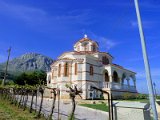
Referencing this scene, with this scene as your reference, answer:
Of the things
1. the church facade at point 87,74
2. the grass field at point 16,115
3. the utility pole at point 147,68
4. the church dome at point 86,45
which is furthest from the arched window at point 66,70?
the utility pole at point 147,68

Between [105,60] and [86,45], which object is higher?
[86,45]

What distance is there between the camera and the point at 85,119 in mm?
12172

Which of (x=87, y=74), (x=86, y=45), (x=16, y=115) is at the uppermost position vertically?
(x=86, y=45)

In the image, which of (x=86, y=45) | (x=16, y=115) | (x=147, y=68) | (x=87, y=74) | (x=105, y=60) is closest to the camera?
(x=147, y=68)

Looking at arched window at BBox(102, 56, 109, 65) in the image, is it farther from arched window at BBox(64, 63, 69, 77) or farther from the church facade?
arched window at BBox(64, 63, 69, 77)

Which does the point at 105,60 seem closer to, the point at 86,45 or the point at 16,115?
the point at 86,45

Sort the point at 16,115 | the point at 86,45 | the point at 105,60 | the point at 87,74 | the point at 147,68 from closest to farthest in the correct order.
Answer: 1. the point at 147,68
2. the point at 16,115
3. the point at 87,74
4. the point at 105,60
5. the point at 86,45

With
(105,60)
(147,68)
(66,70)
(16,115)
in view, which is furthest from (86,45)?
(147,68)

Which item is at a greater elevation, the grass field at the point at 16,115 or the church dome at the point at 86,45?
the church dome at the point at 86,45

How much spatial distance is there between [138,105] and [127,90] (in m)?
30.4

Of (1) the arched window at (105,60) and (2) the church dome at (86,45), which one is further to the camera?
(2) the church dome at (86,45)

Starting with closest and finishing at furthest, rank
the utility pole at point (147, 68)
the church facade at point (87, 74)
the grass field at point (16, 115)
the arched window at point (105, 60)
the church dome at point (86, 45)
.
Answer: the utility pole at point (147, 68)
the grass field at point (16, 115)
the church facade at point (87, 74)
the arched window at point (105, 60)
the church dome at point (86, 45)

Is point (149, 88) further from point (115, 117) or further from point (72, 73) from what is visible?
point (72, 73)

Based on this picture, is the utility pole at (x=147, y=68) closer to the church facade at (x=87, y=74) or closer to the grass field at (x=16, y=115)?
the grass field at (x=16, y=115)
